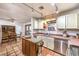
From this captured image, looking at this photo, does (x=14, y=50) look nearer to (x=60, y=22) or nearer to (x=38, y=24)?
(x=38, y=24)

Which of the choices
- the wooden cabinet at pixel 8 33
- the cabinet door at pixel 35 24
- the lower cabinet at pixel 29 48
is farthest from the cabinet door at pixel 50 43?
the wooden cabinet at pixel 8 33

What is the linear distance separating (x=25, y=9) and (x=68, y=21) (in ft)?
2.69

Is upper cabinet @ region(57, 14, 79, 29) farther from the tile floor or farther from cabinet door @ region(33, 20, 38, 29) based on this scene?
the tile floor

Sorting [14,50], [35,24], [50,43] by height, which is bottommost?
[14,50]

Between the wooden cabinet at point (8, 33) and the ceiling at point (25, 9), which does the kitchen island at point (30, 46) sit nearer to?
the wooden cabinet at point (8, 33)

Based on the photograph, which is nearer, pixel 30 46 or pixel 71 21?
pixel 71 21

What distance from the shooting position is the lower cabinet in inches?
69.5

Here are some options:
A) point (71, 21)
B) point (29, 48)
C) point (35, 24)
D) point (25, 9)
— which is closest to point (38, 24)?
point (35, 24)

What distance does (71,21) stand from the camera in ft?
5.55

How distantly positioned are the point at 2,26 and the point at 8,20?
0.50 feet

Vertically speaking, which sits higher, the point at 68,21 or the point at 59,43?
the point at 68,21

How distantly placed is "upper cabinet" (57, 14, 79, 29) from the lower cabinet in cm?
61

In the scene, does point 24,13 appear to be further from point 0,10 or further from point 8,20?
point 0,10

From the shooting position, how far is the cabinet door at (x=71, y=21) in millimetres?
1647
